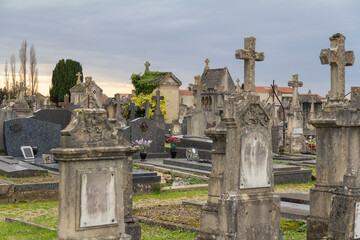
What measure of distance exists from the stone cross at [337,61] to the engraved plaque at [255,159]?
68.9 inches

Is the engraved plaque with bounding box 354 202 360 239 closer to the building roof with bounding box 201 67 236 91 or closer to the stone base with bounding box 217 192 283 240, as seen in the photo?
the stone base with bounding box 217 192 283 240

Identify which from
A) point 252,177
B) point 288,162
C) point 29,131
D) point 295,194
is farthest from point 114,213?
point 288,162

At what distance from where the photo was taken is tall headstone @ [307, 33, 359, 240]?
8.11 metres

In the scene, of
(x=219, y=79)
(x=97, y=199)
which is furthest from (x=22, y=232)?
(x=219, y=79)

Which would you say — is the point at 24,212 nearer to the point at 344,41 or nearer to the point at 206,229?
the point at 206,229

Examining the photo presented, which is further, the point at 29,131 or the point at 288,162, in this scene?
the point at 288,162

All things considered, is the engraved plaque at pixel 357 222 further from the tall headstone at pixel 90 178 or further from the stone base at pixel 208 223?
the tall headstone at pixel 90 178

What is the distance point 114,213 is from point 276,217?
291 centimetres

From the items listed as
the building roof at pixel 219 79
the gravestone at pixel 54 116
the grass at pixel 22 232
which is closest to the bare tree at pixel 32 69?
the building roof at pixel 219 79

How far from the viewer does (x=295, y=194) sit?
12789 millimetres

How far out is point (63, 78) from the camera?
67.4 metres

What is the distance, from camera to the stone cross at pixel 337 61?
8.81 meters

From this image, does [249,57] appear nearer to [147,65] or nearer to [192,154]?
[192,154]

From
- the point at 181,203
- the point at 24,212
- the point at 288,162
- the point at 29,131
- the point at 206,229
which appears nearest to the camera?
the point at 206,229
